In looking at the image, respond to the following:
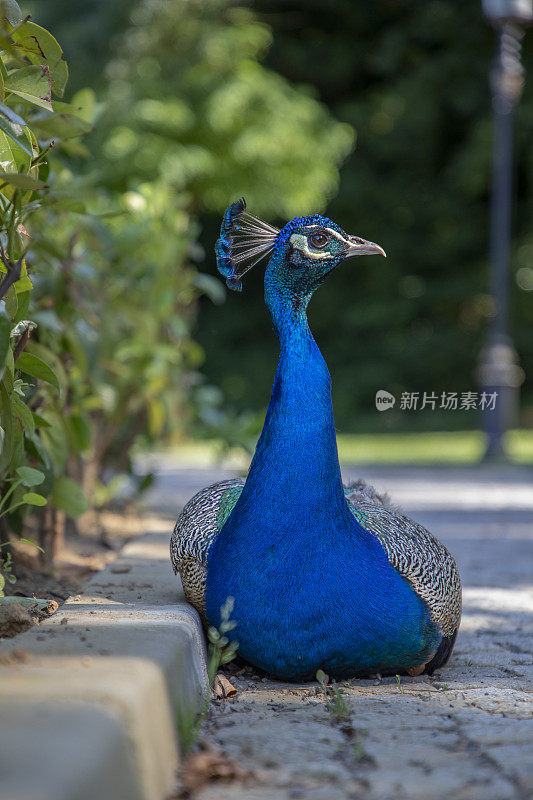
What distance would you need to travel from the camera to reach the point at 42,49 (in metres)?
2.50

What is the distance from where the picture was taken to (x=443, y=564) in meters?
2.75

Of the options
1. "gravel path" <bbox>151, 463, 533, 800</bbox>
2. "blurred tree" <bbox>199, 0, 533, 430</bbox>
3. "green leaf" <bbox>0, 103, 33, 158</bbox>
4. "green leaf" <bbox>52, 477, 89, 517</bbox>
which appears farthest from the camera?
"blurred tree" <bbox>199, 0, 533, 430</bbox>

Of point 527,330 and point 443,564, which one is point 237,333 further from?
point 443,564

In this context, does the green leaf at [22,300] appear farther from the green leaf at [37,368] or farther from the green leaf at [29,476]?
the green leaf at [29,476]

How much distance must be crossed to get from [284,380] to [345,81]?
19746 millimetres

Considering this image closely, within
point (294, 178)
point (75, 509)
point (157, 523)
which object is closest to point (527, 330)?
point (294, 178)

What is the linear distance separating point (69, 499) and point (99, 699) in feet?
6.31

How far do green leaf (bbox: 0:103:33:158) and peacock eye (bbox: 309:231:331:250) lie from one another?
0.76 m

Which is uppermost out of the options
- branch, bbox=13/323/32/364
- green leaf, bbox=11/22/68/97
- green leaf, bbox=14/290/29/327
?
green leaf, bbox=11/22/68/97

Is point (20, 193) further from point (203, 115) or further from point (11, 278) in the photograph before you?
point (203, 115)

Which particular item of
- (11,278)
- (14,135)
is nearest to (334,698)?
(11,278)

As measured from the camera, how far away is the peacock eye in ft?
8.89

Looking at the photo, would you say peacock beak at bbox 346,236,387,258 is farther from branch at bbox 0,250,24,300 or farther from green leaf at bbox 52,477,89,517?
green leaf at bbox 52,477,89,517

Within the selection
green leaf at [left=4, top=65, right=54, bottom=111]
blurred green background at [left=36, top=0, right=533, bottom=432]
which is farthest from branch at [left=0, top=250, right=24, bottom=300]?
blurred green background at [left=36, top=0, right=533, bottom=432]
